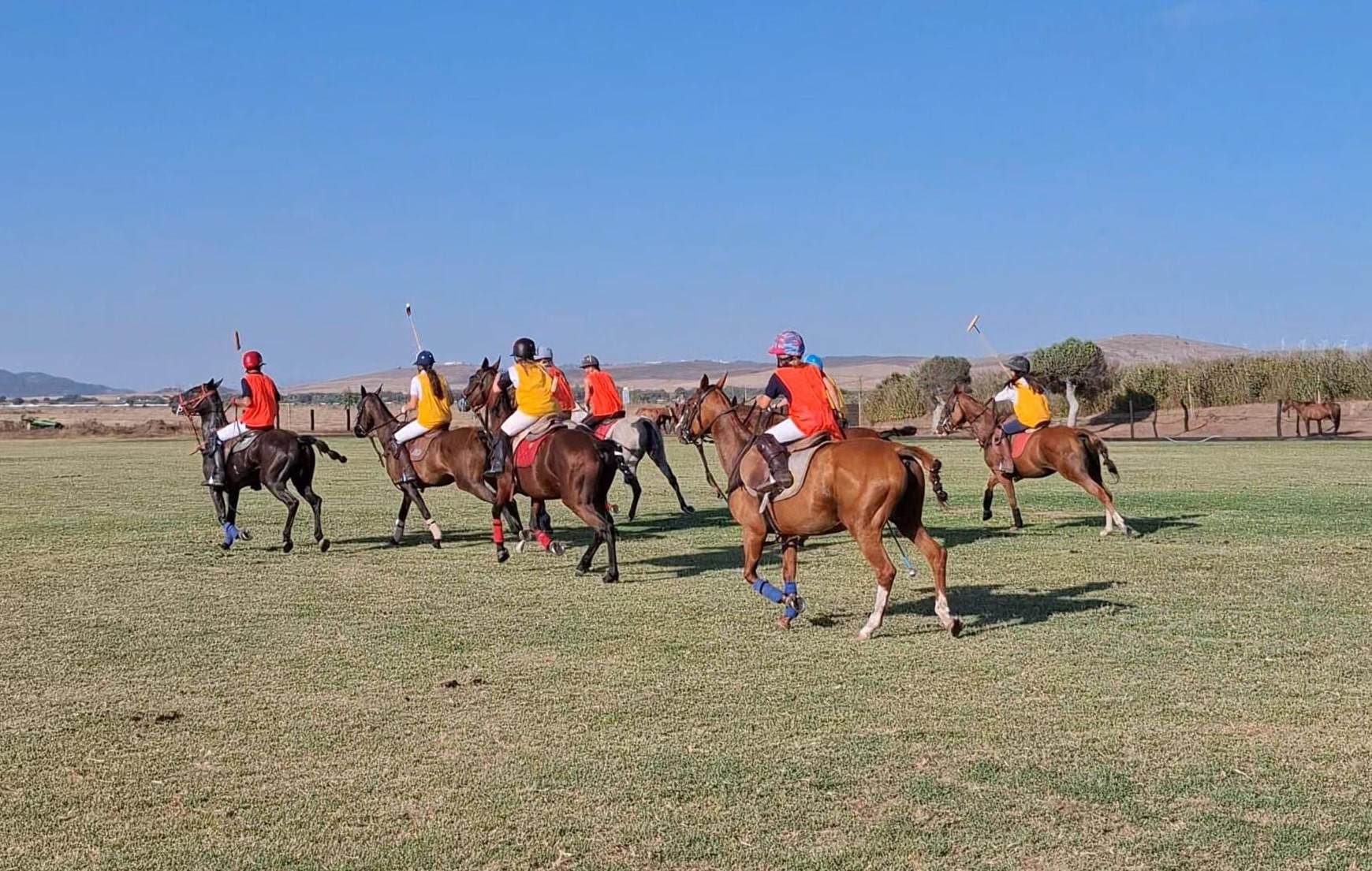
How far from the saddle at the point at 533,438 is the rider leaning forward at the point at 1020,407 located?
5498 mm

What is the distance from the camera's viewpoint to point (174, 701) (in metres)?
7.48

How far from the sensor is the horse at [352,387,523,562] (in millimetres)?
14117

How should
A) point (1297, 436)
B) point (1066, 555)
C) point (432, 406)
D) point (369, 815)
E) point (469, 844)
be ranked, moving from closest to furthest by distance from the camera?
point (469, 844)
point (369, 815)
point (1066, 555)
point (432, 406)
point (1297, 436)

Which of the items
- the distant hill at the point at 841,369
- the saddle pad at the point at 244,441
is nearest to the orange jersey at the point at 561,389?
the saddle pad at the point at 244,441

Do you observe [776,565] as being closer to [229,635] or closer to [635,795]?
[229,635]

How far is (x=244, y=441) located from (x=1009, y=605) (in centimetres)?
882

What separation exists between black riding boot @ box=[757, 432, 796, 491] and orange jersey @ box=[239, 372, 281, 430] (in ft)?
24.2

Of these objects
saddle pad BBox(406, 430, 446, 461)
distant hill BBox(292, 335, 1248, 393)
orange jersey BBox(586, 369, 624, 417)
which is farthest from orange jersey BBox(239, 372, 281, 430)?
distant hill BBox(292, 335, 1248, 393)

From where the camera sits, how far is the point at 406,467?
14.7 m

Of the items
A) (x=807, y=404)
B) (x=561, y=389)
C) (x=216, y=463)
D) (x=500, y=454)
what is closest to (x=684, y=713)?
(x=807, y=404)

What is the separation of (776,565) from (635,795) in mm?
7309

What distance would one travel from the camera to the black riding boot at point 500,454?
13.0 m

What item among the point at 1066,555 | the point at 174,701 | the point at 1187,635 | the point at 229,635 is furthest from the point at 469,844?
the point at 1066,555

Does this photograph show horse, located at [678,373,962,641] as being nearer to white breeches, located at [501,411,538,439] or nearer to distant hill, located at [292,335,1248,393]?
white breeches, located at [501,411,538,439]
